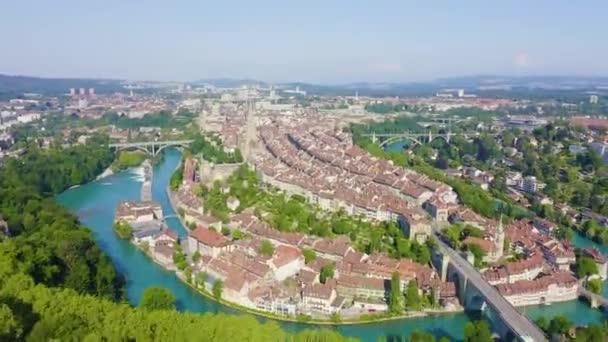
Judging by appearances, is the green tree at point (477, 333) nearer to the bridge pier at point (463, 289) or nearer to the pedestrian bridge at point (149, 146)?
the bridge pier at point (463, 289)

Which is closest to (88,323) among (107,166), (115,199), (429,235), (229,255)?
(229,255)

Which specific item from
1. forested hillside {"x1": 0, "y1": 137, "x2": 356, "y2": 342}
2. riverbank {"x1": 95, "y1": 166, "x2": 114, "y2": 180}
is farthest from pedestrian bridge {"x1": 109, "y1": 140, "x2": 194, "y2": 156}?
forested hillside {"x1": 0, "y1": 137, "x2": 356, "y2": 342}

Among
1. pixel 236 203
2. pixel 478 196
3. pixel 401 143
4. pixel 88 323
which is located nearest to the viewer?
pixel 88 323


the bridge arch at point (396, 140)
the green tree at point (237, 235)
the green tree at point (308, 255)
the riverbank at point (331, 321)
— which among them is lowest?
the riverbank at point (331, 321)

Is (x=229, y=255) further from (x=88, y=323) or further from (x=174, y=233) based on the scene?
(x=88, y=323)

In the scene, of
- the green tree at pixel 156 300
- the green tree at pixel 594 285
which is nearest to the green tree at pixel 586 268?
the green tree at pixel 594 285

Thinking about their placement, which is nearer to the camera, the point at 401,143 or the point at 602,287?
the point at 602,287
